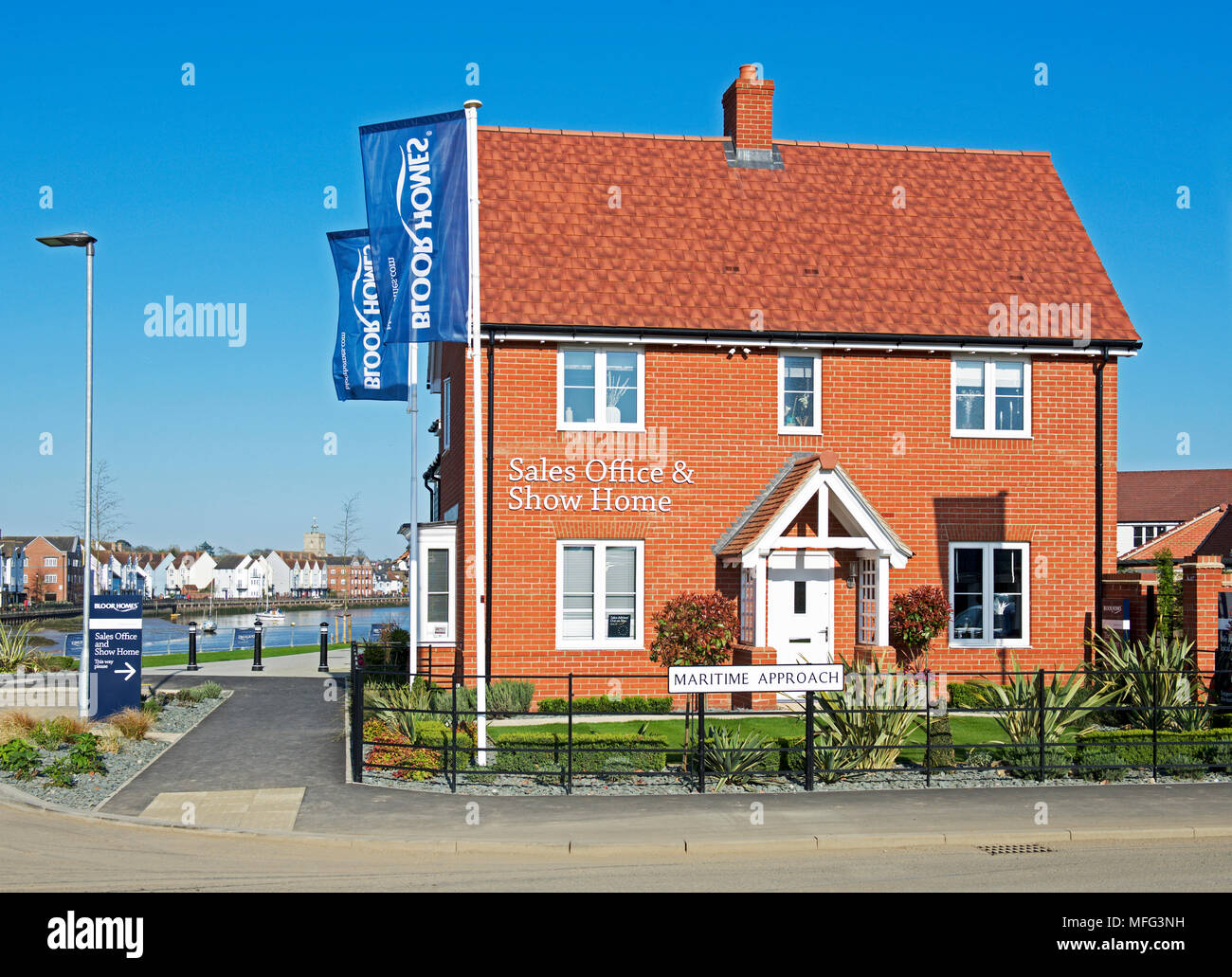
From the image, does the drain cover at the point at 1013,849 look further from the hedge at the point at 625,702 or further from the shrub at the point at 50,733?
the shrub at the point at 50,733

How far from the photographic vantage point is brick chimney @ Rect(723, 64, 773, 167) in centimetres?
2550

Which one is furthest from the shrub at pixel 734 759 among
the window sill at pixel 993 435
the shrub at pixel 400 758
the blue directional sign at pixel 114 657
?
the blue directional sign at pixel 114 657

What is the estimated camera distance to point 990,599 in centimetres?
2284

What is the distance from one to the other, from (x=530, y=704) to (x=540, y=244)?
8.79 metres

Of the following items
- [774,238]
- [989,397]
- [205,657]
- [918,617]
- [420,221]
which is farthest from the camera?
[205,657]

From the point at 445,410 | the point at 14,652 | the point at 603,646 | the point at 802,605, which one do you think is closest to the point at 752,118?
the point at 445,410

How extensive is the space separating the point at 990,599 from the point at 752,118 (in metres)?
11.5

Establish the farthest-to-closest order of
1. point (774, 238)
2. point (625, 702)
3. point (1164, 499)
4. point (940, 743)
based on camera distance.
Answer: point (1164, 499) → point (774, 238) → point (625, 702) → point (940, 743)

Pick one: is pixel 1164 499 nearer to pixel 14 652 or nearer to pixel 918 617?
pixel 918 617

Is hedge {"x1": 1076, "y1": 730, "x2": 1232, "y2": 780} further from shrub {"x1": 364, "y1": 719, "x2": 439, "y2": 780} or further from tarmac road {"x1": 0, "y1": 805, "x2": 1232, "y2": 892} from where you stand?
shrub {"x1": 364, "y1": 719, "x2": 439, "y2": 780}

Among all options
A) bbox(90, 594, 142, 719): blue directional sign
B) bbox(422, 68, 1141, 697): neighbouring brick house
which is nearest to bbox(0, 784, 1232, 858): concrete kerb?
bbox(90, 594, 142, 719): blue directional sign

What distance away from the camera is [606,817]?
1262 centimetres

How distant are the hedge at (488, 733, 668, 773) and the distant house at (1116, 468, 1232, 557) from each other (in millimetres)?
84027

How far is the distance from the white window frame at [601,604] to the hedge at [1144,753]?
28.0 feet
